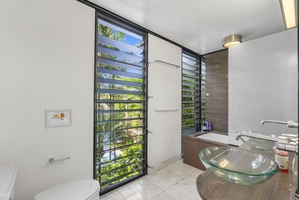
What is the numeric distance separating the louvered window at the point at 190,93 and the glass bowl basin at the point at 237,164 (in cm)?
198

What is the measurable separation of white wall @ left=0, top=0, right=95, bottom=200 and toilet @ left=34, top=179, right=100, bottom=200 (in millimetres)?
271

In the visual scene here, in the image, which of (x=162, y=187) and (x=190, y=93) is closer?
(x=162, y=187)

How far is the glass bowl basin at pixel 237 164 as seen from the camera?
898 mm

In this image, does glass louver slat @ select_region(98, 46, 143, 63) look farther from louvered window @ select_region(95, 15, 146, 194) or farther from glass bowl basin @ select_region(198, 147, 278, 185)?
glass bowl basin @ select_region(198, 147, 278, 185)

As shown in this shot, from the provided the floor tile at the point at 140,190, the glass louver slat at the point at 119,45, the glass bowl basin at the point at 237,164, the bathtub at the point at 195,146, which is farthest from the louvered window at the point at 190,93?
the glass bowl basin at the point at 237,164

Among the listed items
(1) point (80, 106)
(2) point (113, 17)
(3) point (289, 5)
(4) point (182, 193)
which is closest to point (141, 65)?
(2) point (113, 17)

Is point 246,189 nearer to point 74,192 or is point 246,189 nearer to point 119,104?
point 74,192

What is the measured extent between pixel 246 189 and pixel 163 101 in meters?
1.97

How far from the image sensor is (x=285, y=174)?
41.6 inches

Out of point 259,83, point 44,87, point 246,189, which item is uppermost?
point 259,83


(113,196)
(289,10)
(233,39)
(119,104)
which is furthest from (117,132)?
(233,39)

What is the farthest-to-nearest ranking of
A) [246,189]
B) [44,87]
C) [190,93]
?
[190,93] < [44,87] < [246,189]

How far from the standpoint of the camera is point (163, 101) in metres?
2.77

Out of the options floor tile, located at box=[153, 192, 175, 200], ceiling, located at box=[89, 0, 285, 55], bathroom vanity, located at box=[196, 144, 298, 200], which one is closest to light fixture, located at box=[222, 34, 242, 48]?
ceiling, located at box=[89, 0, 285, 55]
